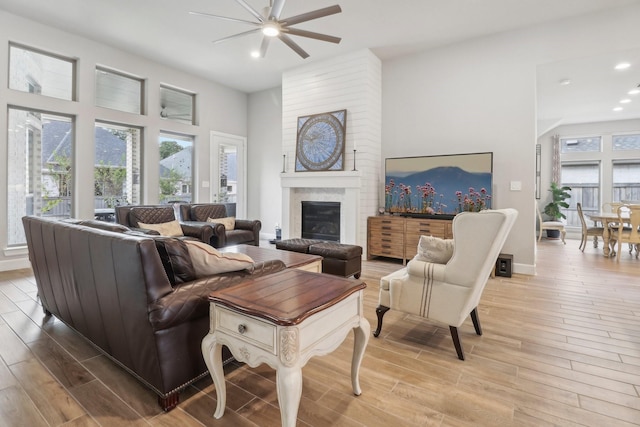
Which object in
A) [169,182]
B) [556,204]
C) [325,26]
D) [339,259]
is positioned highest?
[325,26]

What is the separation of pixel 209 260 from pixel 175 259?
18cm

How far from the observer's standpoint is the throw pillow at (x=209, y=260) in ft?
5.90

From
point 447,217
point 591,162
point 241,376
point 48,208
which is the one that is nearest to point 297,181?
point 447,217

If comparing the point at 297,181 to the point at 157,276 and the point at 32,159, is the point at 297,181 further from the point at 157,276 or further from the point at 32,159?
the point at 157,276

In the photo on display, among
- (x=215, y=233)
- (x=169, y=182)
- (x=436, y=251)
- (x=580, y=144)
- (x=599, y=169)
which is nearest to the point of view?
(x=436, y=251)

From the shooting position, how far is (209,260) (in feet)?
5.97

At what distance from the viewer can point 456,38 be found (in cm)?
483

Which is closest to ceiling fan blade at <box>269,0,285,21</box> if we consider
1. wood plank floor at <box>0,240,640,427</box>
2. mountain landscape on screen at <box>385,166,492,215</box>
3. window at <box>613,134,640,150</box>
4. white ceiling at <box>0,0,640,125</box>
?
white ceiling at <box>0,0,640,125</box>

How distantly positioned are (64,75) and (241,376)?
5.60 m

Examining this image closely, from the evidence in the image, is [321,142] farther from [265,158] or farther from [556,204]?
[556,204]

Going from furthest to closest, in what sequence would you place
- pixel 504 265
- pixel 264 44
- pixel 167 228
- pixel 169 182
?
pixel 169 182, pixel 167 228, pixel 504 265, pixel 264 44

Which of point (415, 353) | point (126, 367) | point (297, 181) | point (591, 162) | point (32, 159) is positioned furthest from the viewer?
point (591, 162)

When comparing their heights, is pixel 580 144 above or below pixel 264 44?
below

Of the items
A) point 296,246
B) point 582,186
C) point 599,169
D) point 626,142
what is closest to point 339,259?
point 296,246
